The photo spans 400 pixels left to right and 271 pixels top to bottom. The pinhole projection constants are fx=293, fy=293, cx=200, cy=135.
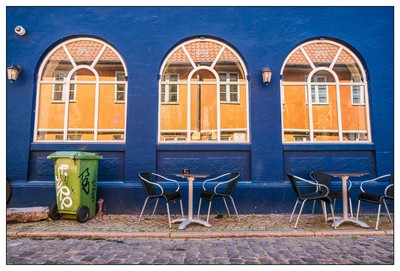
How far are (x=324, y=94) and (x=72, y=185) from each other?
19.7ft

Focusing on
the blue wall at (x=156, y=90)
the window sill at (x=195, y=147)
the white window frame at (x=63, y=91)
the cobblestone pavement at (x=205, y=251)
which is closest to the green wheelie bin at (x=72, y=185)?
the blue wall at (x=156, y=90)

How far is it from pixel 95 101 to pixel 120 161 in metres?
1.60

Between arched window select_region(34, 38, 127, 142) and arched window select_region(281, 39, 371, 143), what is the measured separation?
13.1ft

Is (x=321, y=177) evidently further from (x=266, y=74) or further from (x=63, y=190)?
(x=63, y=190)

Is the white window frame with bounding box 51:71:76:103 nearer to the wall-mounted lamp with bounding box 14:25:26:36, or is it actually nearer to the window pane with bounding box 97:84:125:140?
the window pane with bounding box 97:84:125:140

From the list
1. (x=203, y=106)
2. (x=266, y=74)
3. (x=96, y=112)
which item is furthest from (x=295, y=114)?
(x=96, y=112)

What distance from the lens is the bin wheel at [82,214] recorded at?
561 cm

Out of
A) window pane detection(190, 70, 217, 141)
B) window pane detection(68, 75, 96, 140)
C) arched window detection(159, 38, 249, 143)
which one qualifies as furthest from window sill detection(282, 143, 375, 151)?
window pane detection(68, 75, 96, 140)

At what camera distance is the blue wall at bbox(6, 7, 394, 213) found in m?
6.54

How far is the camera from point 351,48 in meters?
7.06

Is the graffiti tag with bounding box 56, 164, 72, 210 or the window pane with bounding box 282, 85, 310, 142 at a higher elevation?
the window pane with bounding box 282, 85, 310, 142

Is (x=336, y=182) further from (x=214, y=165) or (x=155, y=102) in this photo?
(x=155, y=102)

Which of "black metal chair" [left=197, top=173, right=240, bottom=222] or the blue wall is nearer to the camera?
"black metal chair" [left=197, top=173, right=240, bottom=222]

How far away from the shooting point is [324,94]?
7.10 meters
